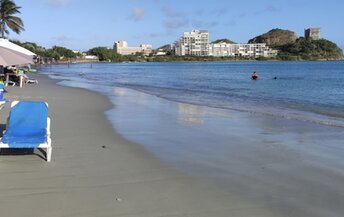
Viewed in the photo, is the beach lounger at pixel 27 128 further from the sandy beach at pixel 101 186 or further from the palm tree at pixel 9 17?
the palm tree at pixel 9 17

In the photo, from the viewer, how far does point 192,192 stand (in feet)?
18.0

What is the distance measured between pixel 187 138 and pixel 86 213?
4899mm

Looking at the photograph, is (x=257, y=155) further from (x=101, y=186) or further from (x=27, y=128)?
(x=27, y=128)

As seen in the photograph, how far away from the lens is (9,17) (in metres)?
57.2

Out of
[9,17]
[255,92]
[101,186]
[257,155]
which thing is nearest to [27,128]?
[101,186]

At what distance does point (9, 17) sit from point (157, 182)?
57145 mm

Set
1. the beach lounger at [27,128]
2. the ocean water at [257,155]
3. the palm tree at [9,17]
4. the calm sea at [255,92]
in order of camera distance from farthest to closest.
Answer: the palm tree at [9,17]
the calm sea at [255,92]
the beach lounger at [27,128]
the ocean water at [257,155]

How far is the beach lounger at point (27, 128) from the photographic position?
260 inches

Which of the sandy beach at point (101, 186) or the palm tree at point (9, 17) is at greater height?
the palm tree at point (9, 17)

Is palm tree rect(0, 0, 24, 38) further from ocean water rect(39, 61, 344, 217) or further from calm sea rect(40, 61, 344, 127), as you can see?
ocean water rect(39, 61, 344, 217)

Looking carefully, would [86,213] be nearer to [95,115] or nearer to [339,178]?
[339,178]

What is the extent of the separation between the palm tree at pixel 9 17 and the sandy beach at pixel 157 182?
53134 mm

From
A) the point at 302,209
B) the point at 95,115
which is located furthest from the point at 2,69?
the point at 302,209

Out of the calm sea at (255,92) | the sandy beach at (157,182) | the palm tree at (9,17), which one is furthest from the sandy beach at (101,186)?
the palm tree at (9,17)
